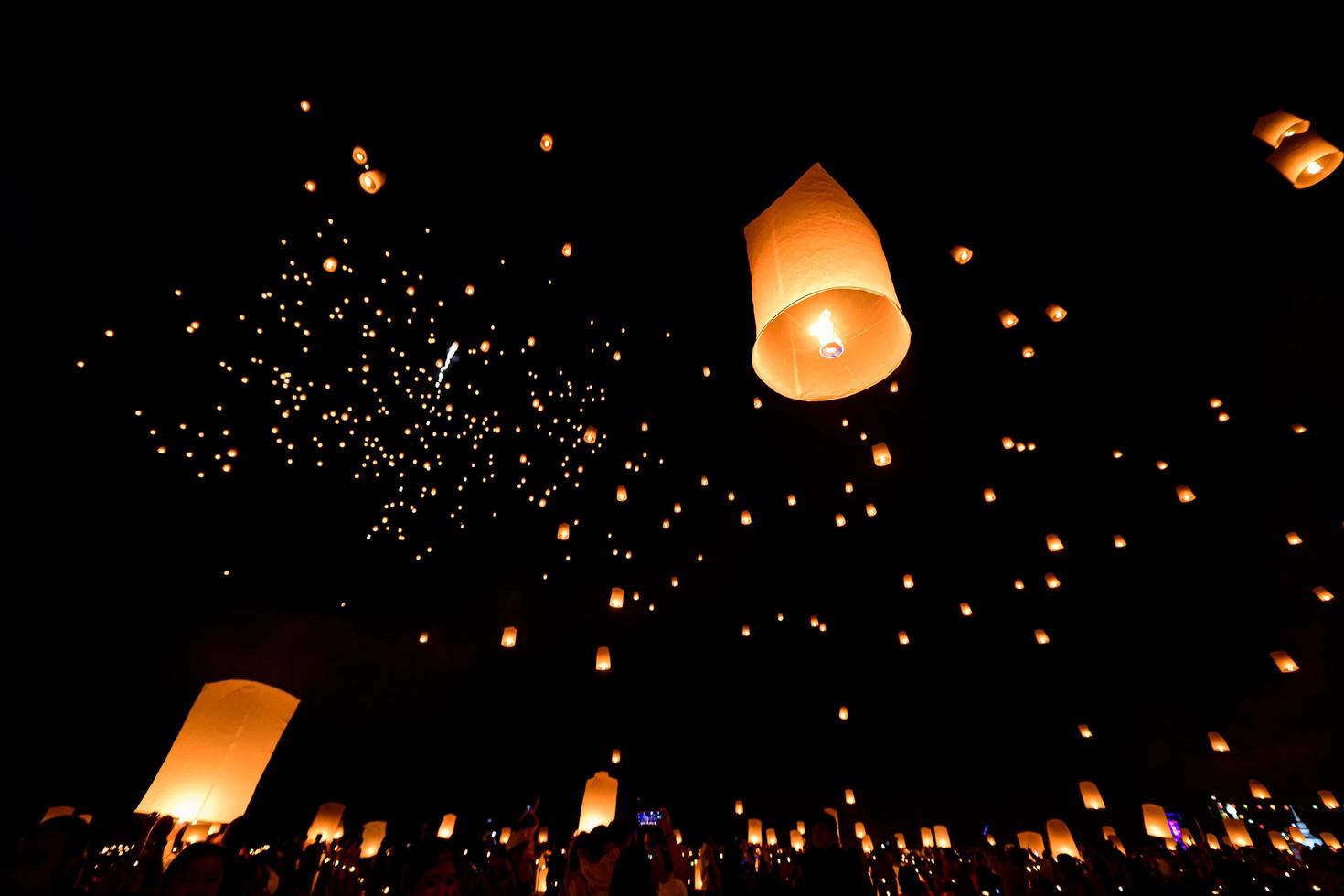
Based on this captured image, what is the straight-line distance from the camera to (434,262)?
5918 mm

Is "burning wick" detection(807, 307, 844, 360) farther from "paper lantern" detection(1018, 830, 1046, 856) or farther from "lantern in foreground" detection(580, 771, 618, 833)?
"paper lantern" detection(1018, 830, 1046, 856)

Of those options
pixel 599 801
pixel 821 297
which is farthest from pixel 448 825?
pixel 821 297

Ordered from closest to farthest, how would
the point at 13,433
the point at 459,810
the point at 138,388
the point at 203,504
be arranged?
the point at 13,433 → the point at 138,388 → the point at 203,504 → the point at 459,810

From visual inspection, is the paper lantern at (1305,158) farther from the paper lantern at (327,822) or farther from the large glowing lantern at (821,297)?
the paper lantern at (327,822)

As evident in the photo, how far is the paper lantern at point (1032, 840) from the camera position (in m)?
14.0

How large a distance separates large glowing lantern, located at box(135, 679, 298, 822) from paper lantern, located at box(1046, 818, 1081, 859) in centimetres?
1649

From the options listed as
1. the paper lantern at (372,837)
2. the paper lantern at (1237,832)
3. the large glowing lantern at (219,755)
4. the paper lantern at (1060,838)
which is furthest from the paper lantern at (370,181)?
the paper lantern at (1237,832)

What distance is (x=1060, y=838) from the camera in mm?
12336

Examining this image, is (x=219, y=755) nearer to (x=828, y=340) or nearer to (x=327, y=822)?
(x=327, y=822)

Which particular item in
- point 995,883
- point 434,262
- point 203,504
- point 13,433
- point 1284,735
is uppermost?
point 434,262

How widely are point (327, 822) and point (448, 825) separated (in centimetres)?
349

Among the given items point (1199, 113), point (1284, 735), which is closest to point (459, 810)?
point (1199, 113)

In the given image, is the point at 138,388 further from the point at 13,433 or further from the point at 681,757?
the point at 681,757

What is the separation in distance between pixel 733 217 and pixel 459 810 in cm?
1608
